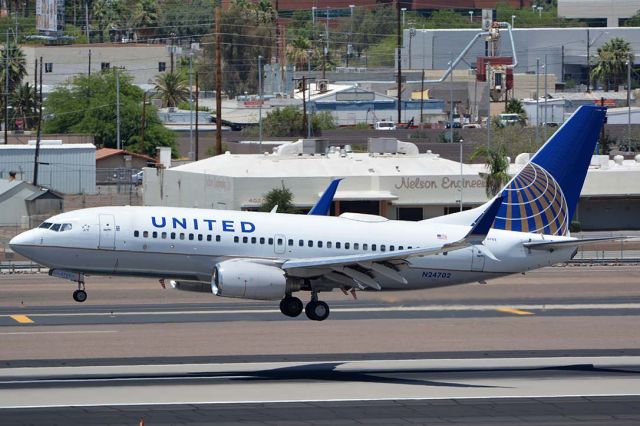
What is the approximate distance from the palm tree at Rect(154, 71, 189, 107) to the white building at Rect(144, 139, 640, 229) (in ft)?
260

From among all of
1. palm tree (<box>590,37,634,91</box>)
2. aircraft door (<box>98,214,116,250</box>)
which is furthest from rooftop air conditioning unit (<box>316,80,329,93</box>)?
aircraft door (<box>98,214,116,250</box>)

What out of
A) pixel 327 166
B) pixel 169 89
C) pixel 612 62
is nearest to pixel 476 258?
pixel 327 166

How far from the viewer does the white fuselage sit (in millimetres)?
43031

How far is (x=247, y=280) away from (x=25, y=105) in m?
115

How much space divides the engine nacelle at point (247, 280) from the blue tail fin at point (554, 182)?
29.5 ft

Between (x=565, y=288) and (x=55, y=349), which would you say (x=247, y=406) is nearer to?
(x=55, y=349)

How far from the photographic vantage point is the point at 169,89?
170750mm

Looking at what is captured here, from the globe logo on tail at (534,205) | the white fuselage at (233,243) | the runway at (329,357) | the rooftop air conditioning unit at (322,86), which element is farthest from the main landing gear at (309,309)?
the rooftop air conditioning unit at (322,86)

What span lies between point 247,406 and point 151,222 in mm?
7565

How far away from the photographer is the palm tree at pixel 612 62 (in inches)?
7160

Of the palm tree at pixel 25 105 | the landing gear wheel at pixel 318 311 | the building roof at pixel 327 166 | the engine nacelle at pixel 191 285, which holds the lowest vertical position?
the landing gear wheel at pixel 318 311

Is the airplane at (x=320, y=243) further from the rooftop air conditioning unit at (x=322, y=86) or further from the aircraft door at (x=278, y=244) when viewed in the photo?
the rooftop air conditioning unit at (x=322, y=86)

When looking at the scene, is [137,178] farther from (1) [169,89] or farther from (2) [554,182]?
(2) [554,182]

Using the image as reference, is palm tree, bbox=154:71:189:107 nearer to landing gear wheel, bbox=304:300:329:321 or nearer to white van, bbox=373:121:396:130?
white van, bbox=373:121:396:130
